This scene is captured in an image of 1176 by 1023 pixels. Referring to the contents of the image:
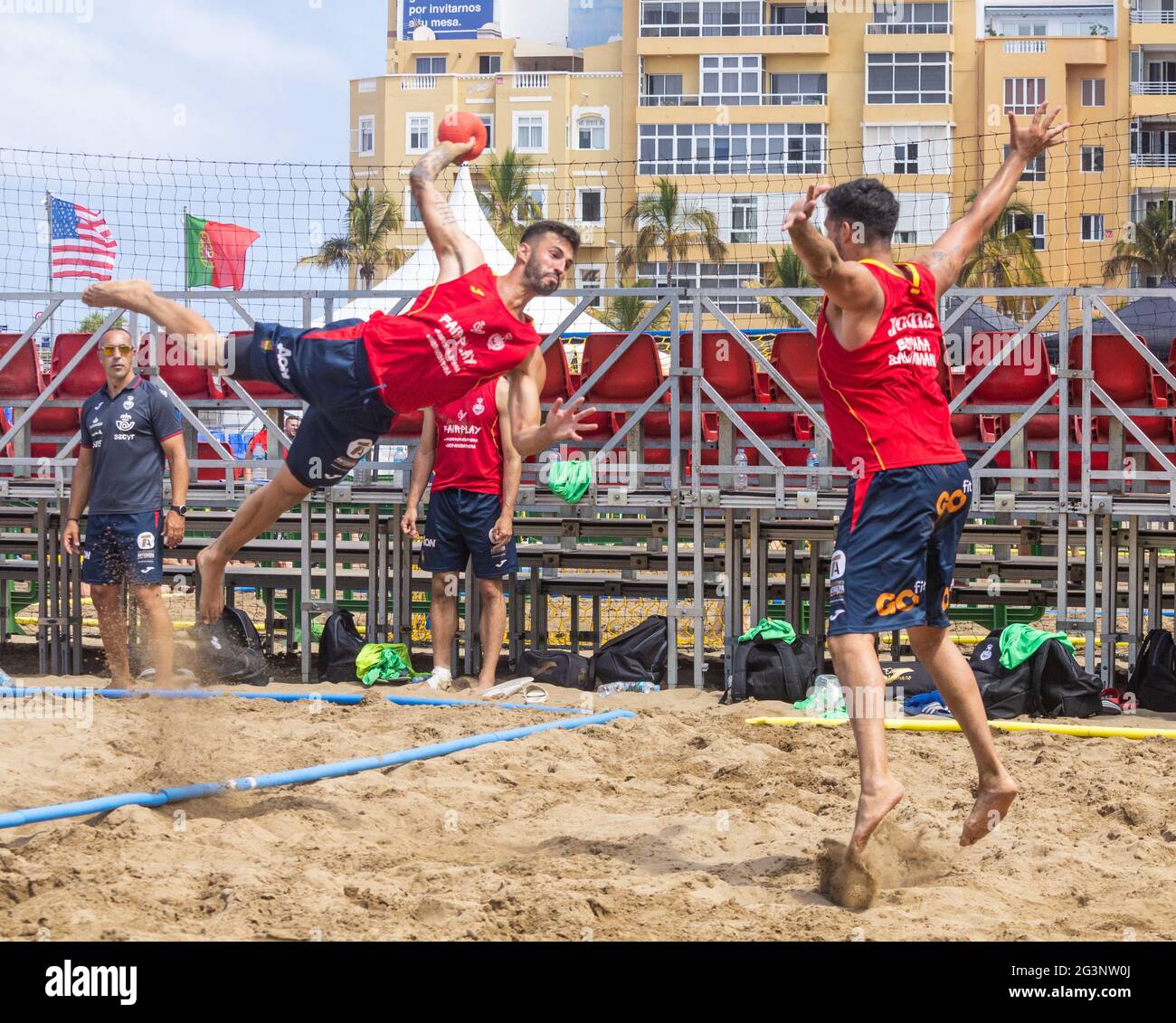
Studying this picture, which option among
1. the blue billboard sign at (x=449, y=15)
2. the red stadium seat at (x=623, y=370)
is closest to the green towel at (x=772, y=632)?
the red stadium seat at (x=623, y=370)

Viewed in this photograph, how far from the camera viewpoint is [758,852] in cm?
443

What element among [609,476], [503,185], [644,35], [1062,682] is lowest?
→ [1062,682]

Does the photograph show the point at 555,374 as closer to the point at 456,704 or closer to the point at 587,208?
the point at 456,704

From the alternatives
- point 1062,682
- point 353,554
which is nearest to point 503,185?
point 353,554

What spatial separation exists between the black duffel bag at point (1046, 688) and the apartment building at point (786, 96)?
114ft

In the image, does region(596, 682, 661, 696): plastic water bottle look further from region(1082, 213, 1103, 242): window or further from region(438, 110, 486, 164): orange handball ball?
region(1082, 213, 1103, 242): window

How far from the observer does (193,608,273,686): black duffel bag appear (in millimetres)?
8797

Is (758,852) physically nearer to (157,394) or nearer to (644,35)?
(157,394)

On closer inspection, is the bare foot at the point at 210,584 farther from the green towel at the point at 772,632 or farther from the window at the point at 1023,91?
the window at the point at 1023,91

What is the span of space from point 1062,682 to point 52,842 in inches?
218

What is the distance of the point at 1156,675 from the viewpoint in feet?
26.6

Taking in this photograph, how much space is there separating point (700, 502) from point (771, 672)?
1.18 metres

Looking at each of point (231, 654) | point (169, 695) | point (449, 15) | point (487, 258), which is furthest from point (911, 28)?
point (169, 695)

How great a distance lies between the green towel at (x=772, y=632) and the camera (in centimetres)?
A: 815
